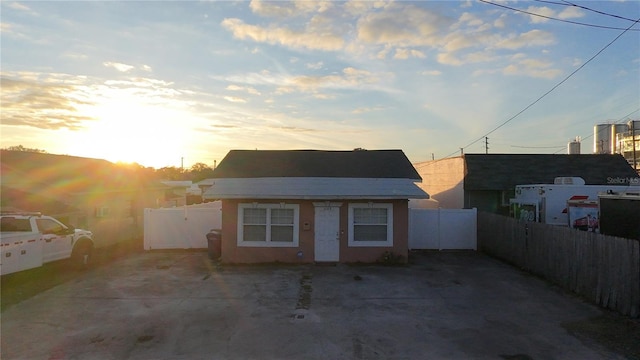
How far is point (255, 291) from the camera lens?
12.4 metres

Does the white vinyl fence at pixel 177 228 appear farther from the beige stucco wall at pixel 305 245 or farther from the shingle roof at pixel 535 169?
the shingle roof at pixel 535 169

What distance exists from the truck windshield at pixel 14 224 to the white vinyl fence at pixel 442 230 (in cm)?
1536

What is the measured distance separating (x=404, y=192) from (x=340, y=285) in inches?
197

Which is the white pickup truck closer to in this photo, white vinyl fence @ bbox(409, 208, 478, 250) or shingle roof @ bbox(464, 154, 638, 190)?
white vinyl fence @ bbox(409, 208, 478, 250)

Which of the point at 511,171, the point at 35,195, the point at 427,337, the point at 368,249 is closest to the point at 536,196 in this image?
the point at 511,171

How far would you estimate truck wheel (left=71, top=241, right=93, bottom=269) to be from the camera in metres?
15.8

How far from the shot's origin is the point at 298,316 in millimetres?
10109

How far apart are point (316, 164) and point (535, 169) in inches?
659

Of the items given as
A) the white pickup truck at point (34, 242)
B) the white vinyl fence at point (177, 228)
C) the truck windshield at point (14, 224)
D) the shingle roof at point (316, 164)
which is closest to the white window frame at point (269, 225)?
the shingle roof at point (316, 164)

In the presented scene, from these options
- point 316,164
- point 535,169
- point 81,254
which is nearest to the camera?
point 81,254

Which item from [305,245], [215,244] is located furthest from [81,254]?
[305,245]

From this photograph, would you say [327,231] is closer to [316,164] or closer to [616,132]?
[316,164]

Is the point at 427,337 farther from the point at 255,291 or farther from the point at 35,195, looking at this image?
the point at 35,195

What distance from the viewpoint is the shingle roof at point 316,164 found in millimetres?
18625
